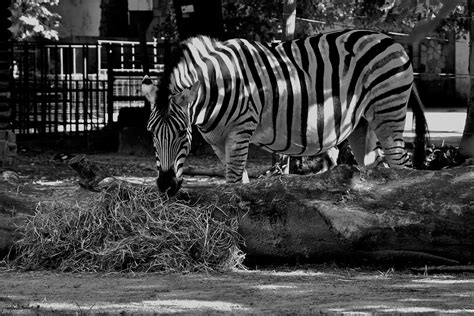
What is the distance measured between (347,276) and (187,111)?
95.0 inches

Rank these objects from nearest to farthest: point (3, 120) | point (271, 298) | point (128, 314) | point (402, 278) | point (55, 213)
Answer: point (128, 314) → point (271, 298) → point (402, 278) → point (55, 213) → point (3, 120)

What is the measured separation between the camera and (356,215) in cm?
686

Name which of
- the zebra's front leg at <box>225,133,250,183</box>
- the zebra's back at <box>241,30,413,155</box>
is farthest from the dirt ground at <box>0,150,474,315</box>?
the zebra's back at <box>241,30,413,155</box>

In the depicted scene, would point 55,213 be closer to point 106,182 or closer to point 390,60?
point 106,182

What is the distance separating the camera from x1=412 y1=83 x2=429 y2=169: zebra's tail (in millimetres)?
10547

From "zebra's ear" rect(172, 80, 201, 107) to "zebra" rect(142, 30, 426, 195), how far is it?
50 centimetres

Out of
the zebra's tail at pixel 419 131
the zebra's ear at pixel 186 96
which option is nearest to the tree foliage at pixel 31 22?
the zebra's tail at pixel 419 131

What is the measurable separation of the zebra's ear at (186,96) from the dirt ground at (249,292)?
1.39 meters

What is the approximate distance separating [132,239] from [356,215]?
5.23 feet

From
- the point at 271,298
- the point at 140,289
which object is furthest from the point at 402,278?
the point at 140,289

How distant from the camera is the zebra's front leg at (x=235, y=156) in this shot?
9.25 meters

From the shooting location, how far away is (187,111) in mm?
8469

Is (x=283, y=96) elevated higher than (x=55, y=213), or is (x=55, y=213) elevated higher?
(x=283, y=96)

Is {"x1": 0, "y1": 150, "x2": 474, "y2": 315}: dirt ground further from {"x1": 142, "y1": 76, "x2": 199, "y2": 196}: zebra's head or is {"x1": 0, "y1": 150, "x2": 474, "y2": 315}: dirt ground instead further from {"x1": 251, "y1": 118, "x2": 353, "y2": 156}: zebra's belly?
{"x1": 251, "y1": 118, "x2": 353, "y2": 156}: zebra's belly
